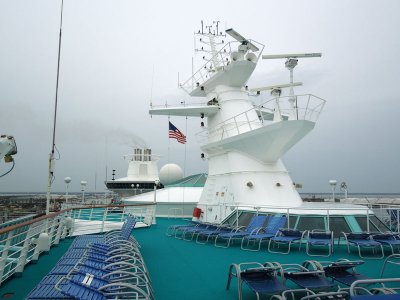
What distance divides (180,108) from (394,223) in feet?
26.8

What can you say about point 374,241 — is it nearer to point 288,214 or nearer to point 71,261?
point 288,214

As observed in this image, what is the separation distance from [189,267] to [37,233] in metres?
3.13

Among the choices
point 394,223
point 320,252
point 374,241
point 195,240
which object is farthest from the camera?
point 394,223

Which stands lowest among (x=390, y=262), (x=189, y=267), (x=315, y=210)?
(x=189, y=267)

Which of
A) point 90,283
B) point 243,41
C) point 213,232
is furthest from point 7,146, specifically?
point 243,41

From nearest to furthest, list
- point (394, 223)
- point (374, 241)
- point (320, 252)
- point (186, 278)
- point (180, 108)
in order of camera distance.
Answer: point (186, 278), point (374, 241), point (320, 252), point (394, 223), point (180, 108)

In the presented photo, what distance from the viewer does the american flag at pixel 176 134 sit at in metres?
15.1

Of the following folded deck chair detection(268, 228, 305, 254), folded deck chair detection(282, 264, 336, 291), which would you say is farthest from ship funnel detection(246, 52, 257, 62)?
folded deck chair detection(282, 264, 336, 291)

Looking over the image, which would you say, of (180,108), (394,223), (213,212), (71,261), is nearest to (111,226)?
(213,212)

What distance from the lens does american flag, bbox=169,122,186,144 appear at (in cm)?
1514

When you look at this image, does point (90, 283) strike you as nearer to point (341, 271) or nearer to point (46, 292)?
point (46, 292)

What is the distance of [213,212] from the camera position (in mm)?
11438

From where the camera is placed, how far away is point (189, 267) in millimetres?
6137

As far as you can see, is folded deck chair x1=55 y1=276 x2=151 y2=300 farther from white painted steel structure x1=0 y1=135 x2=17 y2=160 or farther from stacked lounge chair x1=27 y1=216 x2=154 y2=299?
white painted steel structure x1=0 y1=135 x2=17 y2=160
